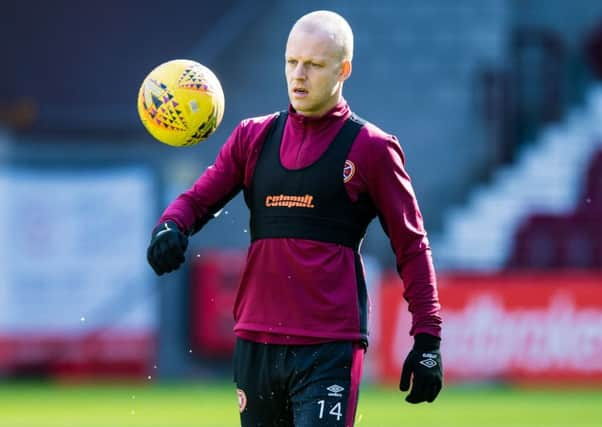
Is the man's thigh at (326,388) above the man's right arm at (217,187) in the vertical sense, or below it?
below

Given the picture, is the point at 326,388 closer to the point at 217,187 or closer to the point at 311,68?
the point at 217,187

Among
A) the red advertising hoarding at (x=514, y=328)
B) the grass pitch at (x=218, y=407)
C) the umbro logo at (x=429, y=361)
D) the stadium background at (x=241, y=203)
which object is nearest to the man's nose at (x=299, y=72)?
the umbro logo at (x=429, y=361)

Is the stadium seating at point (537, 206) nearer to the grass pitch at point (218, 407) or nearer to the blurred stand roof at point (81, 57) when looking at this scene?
the grass pitch at point (218, 407)

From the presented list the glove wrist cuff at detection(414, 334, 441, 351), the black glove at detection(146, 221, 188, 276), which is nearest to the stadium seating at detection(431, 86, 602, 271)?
the glove wrist cuff at detection(414, 334, 441, 351)

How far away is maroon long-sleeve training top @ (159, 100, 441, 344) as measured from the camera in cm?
524

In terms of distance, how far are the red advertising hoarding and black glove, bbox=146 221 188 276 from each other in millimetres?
9945

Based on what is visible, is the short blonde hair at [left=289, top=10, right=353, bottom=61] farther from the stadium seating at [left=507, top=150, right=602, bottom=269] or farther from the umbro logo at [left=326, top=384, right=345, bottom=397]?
the stadium seating at [left=507, top=150, right=602, bottom=269]

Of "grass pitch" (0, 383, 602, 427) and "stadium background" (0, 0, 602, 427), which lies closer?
"grass pitch" (0, 383, 602, 427)

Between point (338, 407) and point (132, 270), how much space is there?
1070 centimetres

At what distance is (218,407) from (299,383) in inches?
300

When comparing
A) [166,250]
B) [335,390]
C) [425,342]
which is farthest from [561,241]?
[166,250]

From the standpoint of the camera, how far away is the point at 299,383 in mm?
5195

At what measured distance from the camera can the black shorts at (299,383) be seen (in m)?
5.14

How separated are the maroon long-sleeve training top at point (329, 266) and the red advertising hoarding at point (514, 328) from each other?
980cm
